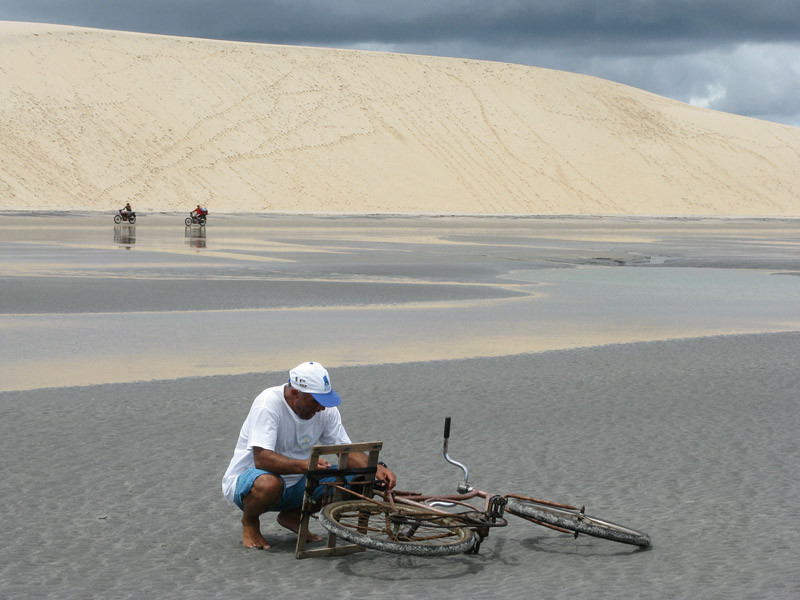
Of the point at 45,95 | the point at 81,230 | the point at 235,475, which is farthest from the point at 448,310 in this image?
the point at 45,95

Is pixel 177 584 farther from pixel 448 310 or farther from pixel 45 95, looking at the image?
pixel 45 95

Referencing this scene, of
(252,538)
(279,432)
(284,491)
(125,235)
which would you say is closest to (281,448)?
(279,432)

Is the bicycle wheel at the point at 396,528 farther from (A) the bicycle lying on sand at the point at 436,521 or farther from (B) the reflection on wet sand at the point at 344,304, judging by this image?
(B) the reflection on wet sand at the point at 344,304

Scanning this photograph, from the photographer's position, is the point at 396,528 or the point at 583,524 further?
the point at 583,524

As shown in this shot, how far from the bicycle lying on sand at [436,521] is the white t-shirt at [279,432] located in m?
0.29

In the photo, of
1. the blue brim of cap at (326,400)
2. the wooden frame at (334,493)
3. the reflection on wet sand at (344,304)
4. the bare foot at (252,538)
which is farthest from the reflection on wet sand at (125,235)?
the blue brim of cap at (326,400)

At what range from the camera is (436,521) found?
17.9 ft

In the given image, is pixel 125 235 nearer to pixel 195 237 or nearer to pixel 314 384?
pixel 195 237

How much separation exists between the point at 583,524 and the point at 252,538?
164cm

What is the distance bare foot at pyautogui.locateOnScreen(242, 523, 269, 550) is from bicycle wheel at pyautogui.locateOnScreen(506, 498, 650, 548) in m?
1.23

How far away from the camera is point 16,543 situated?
18.3 ft

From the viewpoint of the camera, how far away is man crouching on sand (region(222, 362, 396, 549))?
216 inches

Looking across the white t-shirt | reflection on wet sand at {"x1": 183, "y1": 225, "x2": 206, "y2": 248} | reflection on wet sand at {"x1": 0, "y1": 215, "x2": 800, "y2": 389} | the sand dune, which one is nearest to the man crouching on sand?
the white t-shirt

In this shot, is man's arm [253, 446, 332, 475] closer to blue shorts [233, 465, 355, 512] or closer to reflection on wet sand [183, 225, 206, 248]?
blue shorts [233, 465, 355, 512]
